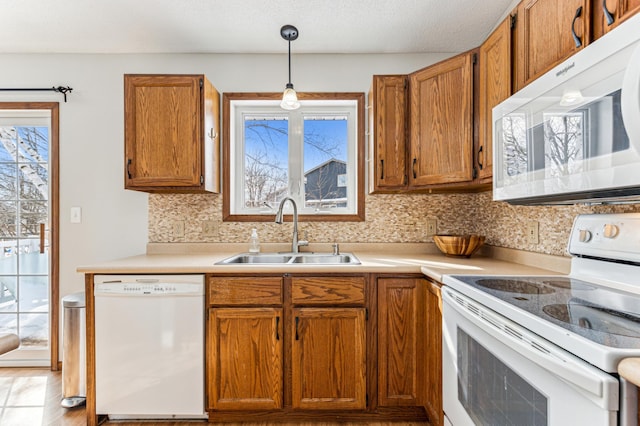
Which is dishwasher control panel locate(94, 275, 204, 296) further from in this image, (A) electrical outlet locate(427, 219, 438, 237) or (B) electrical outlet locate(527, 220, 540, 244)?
(B) electrical outlet locate(527, 220, 540, 244)

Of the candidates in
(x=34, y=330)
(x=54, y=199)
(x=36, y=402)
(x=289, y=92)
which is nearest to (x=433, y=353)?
(x=289, y=92)

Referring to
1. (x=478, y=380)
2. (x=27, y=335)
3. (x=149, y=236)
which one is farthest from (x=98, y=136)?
(x=478, y=380)

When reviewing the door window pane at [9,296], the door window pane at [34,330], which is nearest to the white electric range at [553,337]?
the door window pane at [34,330]

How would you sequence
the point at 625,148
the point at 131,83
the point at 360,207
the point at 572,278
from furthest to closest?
the point at 360,207 → the point at 131,83 → the point at 572,278 → the point at 625,148

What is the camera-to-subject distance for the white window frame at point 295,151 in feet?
8.16

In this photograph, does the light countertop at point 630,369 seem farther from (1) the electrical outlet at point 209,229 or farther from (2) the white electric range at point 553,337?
(1) the electrical outlet at point 209,229

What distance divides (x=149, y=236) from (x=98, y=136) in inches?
32.5

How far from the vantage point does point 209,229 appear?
96.6 inches

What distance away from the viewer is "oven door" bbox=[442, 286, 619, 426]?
0.66 meters

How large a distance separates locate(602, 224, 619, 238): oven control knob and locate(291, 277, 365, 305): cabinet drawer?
41.0 inches

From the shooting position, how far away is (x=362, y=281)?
180 cm

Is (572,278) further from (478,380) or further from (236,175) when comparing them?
(236,175)

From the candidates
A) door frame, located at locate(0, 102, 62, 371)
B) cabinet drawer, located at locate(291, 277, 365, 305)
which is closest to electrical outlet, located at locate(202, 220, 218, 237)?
cabinet drawer, located at locate(291, 277, 365, 305)

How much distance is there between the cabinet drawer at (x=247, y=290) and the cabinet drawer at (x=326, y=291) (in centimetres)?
10
